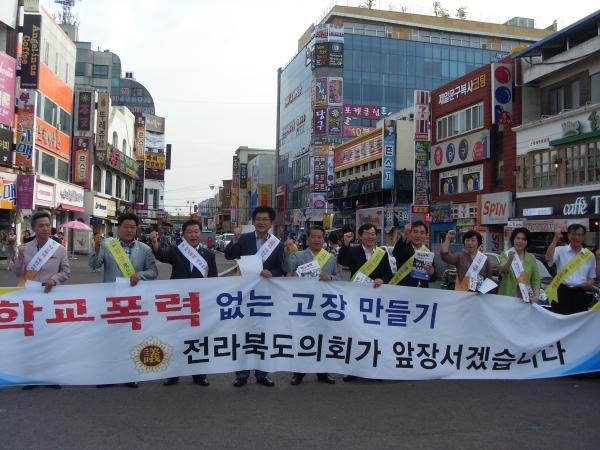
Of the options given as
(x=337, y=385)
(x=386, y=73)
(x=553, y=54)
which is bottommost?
(x=337, y=385)

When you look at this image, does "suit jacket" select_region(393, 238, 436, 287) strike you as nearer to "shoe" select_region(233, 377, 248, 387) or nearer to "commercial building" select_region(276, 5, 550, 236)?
"shoe" select_region(233, 377, 248, 387)

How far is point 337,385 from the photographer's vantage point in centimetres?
624

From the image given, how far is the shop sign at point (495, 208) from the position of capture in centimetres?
2925

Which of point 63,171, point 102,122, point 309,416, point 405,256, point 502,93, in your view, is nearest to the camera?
point 309,416

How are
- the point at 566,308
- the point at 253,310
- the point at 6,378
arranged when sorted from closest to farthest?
1. the point at 6,378
2. the point at 253,310
3. the point at 566,308

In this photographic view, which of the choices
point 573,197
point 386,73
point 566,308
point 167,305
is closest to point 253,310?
point 167,305

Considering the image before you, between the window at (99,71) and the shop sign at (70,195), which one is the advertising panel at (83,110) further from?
the window at (99,71)

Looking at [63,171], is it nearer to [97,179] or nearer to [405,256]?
[97,179]

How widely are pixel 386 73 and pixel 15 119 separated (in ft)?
151

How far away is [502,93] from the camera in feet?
98.4

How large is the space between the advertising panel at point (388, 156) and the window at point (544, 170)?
16859mm

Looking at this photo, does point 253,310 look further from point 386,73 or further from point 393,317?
point 386,73

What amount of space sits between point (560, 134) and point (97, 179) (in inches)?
1321

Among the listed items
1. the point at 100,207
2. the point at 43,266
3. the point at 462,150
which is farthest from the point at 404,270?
the point at 100,207
